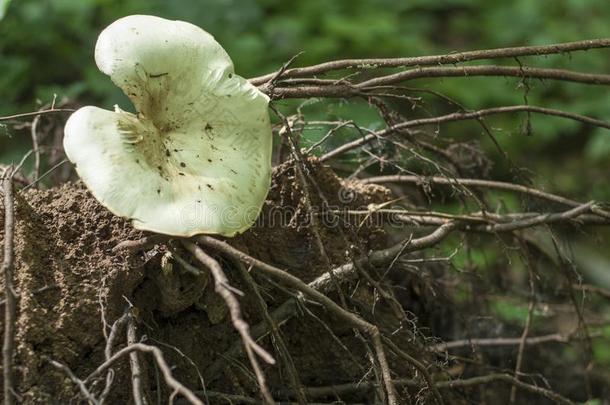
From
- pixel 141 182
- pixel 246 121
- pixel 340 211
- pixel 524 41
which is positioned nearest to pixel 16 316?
pixel 141 182

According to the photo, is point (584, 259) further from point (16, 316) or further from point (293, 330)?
point (16, 316)

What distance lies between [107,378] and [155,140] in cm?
56

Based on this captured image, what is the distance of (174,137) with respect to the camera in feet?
5.78

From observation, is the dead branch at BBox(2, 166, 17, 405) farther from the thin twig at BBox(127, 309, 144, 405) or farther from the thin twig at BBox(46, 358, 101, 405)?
the thin twig at BBox(127, 309, 144, 405)

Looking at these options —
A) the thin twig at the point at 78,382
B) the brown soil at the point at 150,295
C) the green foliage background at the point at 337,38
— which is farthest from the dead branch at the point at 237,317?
the green foliage background at the point at 337,38

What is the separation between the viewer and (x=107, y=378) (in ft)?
5.13

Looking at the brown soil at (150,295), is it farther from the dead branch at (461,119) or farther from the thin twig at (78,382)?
the dead branch at (461,119)

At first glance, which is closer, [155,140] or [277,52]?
[155,140]

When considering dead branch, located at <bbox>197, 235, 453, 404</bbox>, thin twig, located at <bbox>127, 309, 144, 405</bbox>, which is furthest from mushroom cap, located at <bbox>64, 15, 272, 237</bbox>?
thin twig, located at <bbox>127, 309, 144, 405</bbox>

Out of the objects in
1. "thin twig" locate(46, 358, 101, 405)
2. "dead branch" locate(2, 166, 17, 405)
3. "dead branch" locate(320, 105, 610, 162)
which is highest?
"dead branch" locate(320, 105, 610, 162)

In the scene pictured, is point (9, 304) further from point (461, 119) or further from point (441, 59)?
point (461, 119)

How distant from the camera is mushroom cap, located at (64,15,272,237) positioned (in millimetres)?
1523

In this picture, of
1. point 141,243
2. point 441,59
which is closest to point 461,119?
point 441,59

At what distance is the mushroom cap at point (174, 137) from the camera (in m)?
1.52
